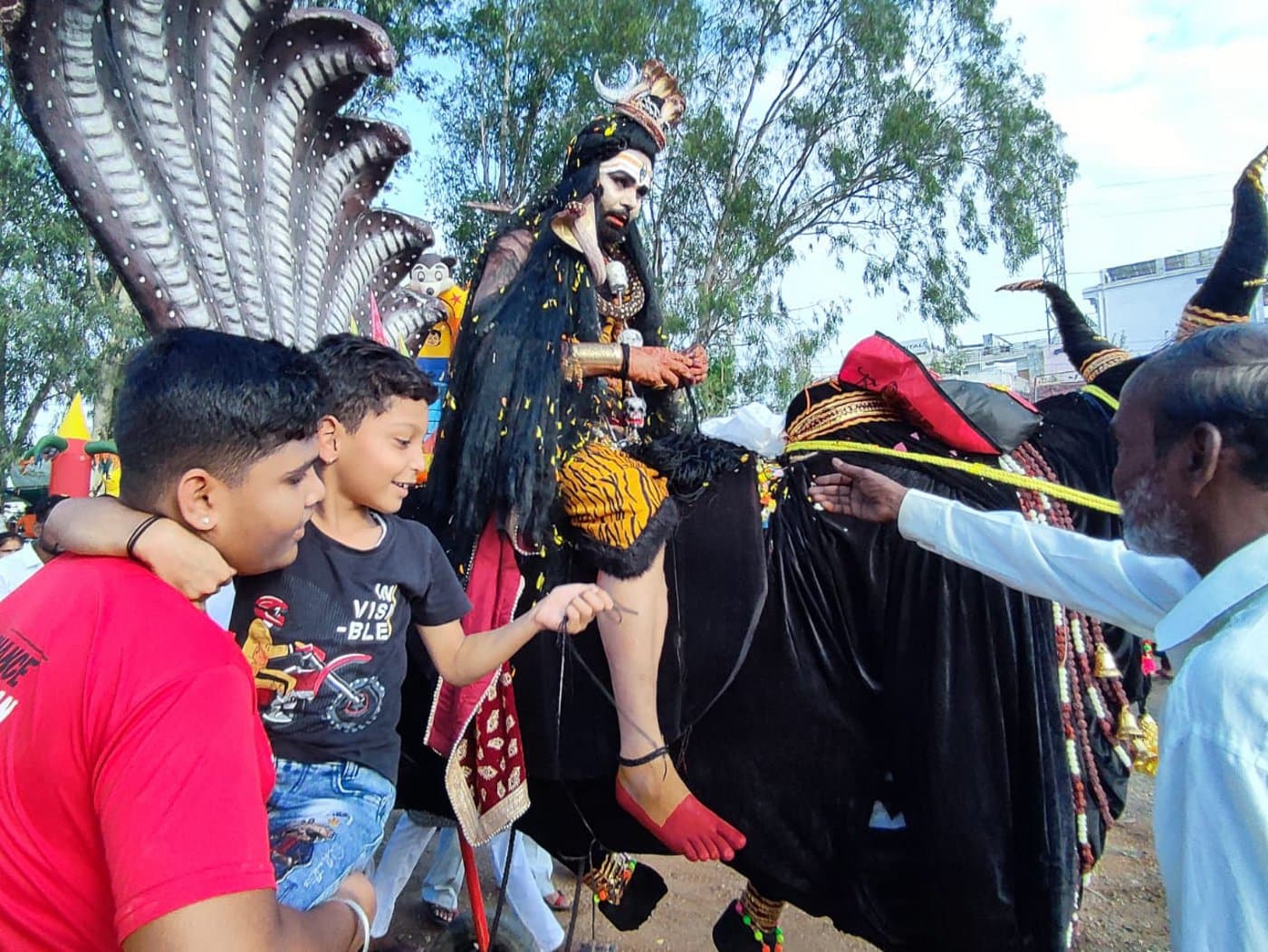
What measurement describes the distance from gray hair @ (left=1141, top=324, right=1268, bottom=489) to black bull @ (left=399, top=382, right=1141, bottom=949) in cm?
96

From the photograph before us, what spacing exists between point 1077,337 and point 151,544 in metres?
2.59

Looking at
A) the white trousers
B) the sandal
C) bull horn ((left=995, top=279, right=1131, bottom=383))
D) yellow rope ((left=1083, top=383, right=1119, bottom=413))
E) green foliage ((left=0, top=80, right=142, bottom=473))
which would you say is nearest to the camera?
yellow rope ((left=1083, top=383, right=1119, bottom=413))

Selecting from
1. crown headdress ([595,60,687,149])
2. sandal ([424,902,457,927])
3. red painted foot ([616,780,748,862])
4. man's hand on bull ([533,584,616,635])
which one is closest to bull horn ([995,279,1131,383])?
crown headdress ([595,60,687,149])

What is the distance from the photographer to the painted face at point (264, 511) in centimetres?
118

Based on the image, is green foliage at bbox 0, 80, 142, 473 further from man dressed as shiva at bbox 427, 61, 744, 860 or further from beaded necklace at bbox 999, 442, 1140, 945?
beaded necklace at bbox 999, 442, 1140, 945

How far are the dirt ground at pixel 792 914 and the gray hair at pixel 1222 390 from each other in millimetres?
2726

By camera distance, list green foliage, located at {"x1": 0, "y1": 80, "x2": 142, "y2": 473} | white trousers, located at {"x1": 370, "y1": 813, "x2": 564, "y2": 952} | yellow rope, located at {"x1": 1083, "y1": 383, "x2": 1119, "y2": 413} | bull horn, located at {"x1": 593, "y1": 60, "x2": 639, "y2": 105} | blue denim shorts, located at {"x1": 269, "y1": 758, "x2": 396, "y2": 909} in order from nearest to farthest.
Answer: blue denim shorts, located at {"x1": 269, "y1": 758, "x2": 396, "y2": 909}
yellow rope, located at {"x1": 1083, "y1": 383, "x2": 1119, "y2": 413}
bull horn, located at {"x1": 593, "y1": 60, "x2": 639, "y2": 105}
white trousers, located at {"x1": 370, "y1": 813, "x2": 564, "y2": 952}
green foliage, located at {"x1": 0, "y1": 80, "x2": 142, "y2": 473}

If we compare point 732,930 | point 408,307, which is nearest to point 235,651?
point 732,930

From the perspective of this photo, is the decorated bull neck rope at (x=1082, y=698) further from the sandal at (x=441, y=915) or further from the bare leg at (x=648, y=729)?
the sandal at (x=441, y=915)

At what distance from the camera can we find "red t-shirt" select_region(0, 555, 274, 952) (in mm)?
881

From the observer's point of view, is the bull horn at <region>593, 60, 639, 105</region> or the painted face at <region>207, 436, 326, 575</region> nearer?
the painted face at <region>207, 436, 326, 575</region>

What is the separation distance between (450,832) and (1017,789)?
271 centimetres

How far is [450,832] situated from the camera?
3.94 meters

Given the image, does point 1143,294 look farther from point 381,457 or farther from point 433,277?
point 381,457
